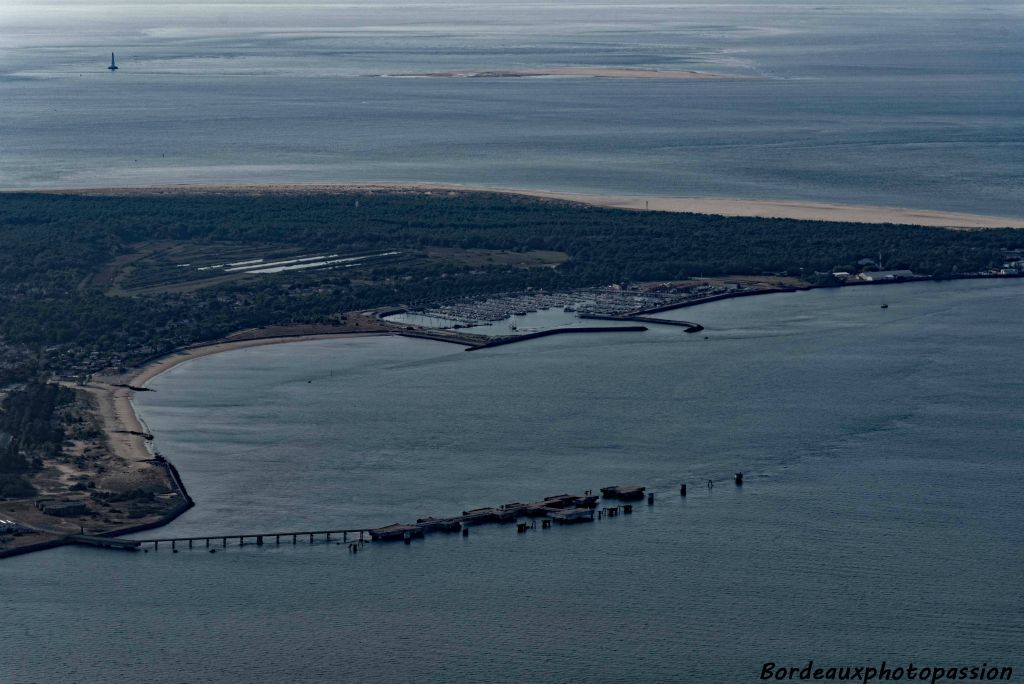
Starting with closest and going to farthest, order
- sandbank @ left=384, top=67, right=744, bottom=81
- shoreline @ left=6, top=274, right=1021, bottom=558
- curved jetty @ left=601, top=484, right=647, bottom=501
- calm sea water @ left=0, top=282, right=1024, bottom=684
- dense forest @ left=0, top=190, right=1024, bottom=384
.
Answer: calm sea water @ left=0, top=282, right=1024, bottom=684
shoreline @ left=6, top=274, right=1021, bottom=558
curved jetty @ left=601, top=484, right=647, bottom=501
dense forest @ left=0, top=190, right=1024, bottom=384
sandbank @ left=384, top=67, right=744, bottom=81

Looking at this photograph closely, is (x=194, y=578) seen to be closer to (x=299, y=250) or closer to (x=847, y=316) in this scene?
(x=847, y=316)

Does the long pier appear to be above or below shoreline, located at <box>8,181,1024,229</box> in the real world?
below

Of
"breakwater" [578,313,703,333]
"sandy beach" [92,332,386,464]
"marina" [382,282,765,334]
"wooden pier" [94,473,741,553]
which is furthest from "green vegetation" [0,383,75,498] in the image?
"breakwater" [578,313,703,333]

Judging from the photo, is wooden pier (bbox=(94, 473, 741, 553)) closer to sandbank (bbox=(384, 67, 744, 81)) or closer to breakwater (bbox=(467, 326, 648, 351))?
breakwater (bbox=(467, 326, 648, 351))

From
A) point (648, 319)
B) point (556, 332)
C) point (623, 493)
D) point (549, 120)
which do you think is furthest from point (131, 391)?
point (549, 120)

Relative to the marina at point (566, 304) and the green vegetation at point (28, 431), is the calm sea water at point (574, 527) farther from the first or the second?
the marina at point (566, 304)

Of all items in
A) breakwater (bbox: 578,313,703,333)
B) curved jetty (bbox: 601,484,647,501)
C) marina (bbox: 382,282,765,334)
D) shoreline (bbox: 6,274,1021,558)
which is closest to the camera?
shoreline (bbox: 6,274,1021,558)

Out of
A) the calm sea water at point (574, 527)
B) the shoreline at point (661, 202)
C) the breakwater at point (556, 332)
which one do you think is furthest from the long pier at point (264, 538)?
the shoreline at point (661, 202)
